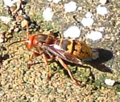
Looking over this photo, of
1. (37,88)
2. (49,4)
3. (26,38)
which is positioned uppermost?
(49,4)

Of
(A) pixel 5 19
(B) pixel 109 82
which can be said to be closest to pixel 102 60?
(B) pixel 109 82

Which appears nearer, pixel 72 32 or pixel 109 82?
pixel 109 82

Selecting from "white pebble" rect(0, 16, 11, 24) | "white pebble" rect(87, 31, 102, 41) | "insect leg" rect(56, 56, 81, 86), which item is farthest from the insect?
"white pebble" rect(0, 16, 11, 24)

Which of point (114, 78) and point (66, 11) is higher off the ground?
point (66, 11)

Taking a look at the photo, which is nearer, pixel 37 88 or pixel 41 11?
pixel 37 88

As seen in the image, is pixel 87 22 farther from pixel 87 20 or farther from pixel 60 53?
pixel 60 53

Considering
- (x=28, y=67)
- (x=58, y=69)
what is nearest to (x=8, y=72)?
(x=28, y=67)

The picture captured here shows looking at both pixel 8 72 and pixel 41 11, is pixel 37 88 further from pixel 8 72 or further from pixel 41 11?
pixel 41 11

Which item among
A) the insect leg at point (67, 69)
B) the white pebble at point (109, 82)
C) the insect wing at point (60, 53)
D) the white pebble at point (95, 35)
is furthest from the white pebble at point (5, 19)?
the white pebble at point (109, 82)
